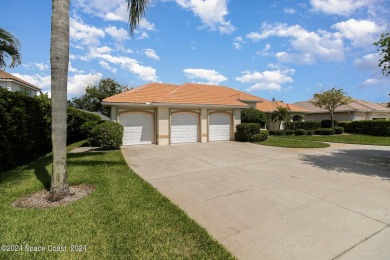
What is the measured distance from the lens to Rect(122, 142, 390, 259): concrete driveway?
3227 millimetres

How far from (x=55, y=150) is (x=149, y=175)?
3.04 m

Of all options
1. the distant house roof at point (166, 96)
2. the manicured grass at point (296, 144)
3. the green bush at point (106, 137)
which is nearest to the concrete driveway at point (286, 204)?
the green bush at point (106, 137)

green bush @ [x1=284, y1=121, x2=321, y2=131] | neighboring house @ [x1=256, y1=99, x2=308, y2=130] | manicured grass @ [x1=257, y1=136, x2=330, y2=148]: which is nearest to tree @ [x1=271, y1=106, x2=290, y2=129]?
neighboring house @ [x1=256, y1=99, x2=308, y2=130]

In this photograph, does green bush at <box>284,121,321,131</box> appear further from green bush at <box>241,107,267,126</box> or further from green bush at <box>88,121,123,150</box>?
green bush at <box>88,121,123,150</box>

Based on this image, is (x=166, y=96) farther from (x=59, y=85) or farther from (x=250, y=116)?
(x=59, y=85)

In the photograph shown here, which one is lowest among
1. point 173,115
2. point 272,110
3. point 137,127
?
point 137,127

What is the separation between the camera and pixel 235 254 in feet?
10.0

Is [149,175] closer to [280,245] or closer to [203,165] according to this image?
[203,165]

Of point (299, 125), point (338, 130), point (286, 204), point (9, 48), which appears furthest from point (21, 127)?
point (338, 130)

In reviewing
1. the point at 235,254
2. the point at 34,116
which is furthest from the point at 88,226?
the point at 34,116

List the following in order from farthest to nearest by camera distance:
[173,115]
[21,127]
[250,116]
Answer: [250,116] → [173,115] → [21,127]

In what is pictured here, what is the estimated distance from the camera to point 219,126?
17703 mm

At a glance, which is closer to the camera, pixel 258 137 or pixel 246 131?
pixel 258 137

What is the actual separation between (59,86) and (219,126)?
1390 cm
